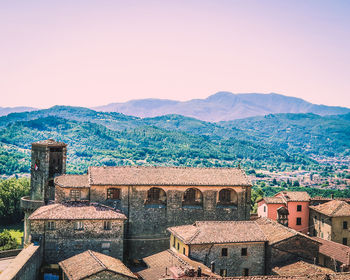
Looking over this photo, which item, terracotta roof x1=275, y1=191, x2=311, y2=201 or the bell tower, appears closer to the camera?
the bell tower

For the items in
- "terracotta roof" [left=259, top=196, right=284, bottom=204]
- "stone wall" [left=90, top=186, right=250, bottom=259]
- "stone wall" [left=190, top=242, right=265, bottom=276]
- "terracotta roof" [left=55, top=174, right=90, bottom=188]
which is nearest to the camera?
"stone wall" [left=190, top=242, right=265, bottom=276]

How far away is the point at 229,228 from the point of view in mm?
43344

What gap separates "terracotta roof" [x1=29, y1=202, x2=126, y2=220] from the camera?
41719mm

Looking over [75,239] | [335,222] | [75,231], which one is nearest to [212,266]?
[75,239]

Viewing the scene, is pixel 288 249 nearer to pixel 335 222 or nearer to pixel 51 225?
pixel 335 222

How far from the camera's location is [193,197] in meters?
49.7

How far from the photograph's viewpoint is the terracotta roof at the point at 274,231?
42.5 metres

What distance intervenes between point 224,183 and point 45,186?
21306 millimetres

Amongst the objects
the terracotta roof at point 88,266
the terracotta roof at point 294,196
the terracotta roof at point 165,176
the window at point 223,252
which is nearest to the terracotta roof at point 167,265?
the terracotta roof at point 88,266

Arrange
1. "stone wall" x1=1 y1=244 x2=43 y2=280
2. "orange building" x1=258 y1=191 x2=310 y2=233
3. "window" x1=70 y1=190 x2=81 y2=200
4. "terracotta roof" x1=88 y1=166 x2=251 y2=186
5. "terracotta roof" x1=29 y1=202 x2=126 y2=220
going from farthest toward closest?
1. "orange building" x1=258 y1=191 x2=310 y2=233
2. "terracotta roof" x1=88 y1=166 x2=251 y2=186
3. "window" x1=70 y1=190 x2=81 y2=200
4. "terracotta roof" x1=29 y1=202 x2=126 y2=220
5. "stone wall" x1=1 y1=244 x2=43 y2=280

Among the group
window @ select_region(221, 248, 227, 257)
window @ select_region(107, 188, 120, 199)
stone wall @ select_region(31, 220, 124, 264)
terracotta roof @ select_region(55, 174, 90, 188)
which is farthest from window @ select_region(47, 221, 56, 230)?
window @ select_region(221, 248, 227, 257)

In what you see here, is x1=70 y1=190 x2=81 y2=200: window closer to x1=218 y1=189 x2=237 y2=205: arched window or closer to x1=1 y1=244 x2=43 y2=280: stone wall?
x1=1 y1=244 x2=43 y2=280: stone wall

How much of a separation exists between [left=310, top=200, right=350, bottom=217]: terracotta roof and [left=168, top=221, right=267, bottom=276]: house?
17510 millimetres

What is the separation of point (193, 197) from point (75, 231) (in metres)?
14.2
